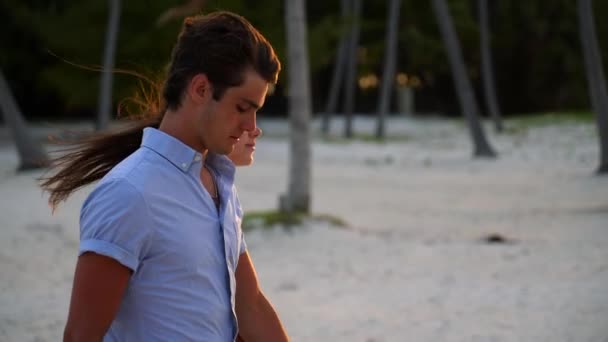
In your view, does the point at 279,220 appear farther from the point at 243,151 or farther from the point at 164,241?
the point at 164,241

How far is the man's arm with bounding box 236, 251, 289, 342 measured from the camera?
6.29 ft

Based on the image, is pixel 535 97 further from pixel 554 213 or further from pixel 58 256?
pixel 58 256

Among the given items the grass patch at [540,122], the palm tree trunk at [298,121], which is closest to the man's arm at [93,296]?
the palm tree trunk at [298,121]

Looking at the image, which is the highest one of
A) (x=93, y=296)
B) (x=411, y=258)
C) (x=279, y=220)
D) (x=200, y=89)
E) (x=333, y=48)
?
(x=333, y=48)

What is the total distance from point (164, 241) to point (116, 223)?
0.38ft

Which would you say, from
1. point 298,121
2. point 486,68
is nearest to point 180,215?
point 298,121

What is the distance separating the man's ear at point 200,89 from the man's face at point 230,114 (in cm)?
2

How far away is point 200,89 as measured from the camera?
1.60 meters

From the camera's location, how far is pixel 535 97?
3384cm

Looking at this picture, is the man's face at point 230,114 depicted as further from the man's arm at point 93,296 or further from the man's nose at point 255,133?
the man's arm at point 93,296

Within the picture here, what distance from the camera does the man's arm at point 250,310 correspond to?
1.92 metres

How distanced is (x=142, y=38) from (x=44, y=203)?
12.9 metres

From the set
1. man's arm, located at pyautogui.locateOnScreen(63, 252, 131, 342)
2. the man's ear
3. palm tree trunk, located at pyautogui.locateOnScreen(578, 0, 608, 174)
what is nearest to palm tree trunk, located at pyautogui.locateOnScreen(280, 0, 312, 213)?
palm tree trunk, located at pyautogui.locateOnScreen(578, 0, 608, 174)

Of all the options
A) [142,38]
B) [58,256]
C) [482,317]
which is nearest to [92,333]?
[482,317]
